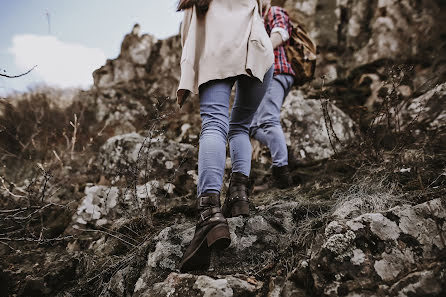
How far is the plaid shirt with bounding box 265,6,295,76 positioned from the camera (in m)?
2.68

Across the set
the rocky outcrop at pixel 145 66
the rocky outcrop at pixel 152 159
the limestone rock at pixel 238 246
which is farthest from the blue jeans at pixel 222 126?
the rocky outcrop at pixel 145 66

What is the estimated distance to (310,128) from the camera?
376 centimetres

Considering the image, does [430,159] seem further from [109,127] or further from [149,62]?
[149,62]

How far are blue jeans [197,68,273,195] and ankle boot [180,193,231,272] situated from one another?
72 mm

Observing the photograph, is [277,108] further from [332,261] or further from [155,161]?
[332,261]

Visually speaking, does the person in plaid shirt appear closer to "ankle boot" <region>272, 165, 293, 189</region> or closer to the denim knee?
"ankle boot" <region>272, 165, 293, 189</region>

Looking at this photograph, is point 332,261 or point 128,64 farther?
point 128,64

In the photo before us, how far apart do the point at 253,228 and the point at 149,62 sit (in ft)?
26.0

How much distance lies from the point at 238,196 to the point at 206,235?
0.47 m

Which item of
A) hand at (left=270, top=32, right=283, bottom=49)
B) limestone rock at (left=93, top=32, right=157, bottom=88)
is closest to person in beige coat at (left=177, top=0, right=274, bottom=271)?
hand at (left=270, top=32, right=283, bottom=49)

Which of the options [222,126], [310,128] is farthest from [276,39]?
[310,128]

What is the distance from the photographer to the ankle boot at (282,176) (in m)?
2.76

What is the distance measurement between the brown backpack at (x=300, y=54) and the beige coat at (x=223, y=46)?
1.15 m

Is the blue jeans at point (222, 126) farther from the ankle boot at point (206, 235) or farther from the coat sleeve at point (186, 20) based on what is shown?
the coat sleeve at point (186, 20)
